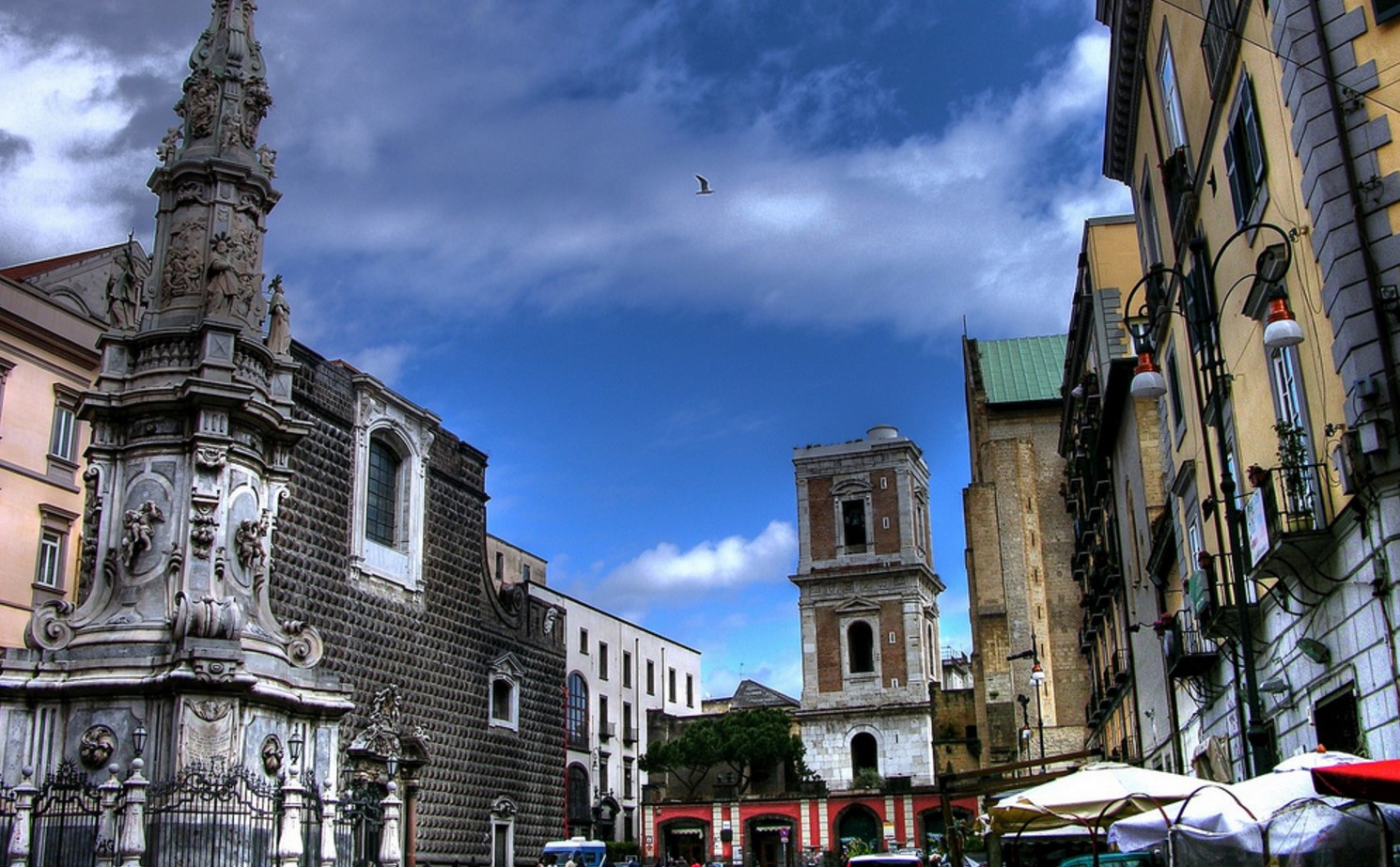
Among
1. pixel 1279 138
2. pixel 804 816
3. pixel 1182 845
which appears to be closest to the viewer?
pixel 1182 845

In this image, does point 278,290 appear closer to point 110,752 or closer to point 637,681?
point 110,752

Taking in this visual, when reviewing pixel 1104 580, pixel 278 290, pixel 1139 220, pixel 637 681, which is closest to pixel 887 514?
pixel 637 681

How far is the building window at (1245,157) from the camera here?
14531 millimetres

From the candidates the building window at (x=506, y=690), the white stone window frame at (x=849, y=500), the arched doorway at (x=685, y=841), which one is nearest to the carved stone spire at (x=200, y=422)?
the building window at (x=506, y=690)

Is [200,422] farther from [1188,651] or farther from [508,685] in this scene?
[508,685]

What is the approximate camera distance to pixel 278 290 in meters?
19.4

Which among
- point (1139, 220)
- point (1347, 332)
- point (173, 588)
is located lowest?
point (173, 588)

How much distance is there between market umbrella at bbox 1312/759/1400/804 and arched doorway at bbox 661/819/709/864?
57.0 m

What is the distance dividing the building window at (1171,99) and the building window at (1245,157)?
3.21 metres

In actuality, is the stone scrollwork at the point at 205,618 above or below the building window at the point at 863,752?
above

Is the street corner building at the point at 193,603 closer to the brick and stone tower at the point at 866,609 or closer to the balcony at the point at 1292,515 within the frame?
the balcony at the point at 1292,515

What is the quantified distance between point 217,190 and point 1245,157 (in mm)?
13838

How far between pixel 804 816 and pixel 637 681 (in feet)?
40.7

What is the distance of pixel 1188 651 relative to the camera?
20.6 m
